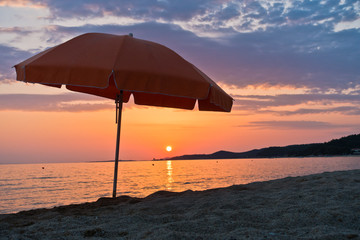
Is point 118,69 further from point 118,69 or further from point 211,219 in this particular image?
point 211,219

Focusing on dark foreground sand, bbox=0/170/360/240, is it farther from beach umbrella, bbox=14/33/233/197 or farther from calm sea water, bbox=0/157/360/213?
calm sea water, bbox=0/157/360/213

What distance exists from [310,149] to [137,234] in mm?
130762

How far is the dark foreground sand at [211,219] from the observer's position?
310cm

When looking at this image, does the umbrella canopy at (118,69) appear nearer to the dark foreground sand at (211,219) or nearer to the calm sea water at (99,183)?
the dark foreground sand at (211,219)

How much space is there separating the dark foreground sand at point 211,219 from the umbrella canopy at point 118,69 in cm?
165

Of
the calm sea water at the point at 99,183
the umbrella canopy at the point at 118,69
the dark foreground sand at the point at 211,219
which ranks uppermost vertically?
the umbrella canopy at the point at 118,69

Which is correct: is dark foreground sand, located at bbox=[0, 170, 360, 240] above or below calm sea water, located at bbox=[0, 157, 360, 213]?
above

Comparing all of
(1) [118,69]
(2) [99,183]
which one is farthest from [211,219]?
(2) [99,183]

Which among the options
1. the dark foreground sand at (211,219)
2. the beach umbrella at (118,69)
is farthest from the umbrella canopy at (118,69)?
the dark foreground sand at (211,219)

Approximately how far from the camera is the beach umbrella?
4086 millimetres

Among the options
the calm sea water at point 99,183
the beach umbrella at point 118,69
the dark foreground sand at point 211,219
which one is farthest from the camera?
the calm sea water at point 99,183

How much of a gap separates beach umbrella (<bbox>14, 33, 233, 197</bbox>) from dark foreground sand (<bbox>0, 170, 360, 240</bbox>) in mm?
1654

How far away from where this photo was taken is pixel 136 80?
4.13m

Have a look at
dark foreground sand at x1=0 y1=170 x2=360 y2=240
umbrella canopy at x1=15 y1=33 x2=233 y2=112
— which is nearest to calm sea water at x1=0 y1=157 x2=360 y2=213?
dark foreground sand at x1=0 y1=170 x2=360 y2=240
